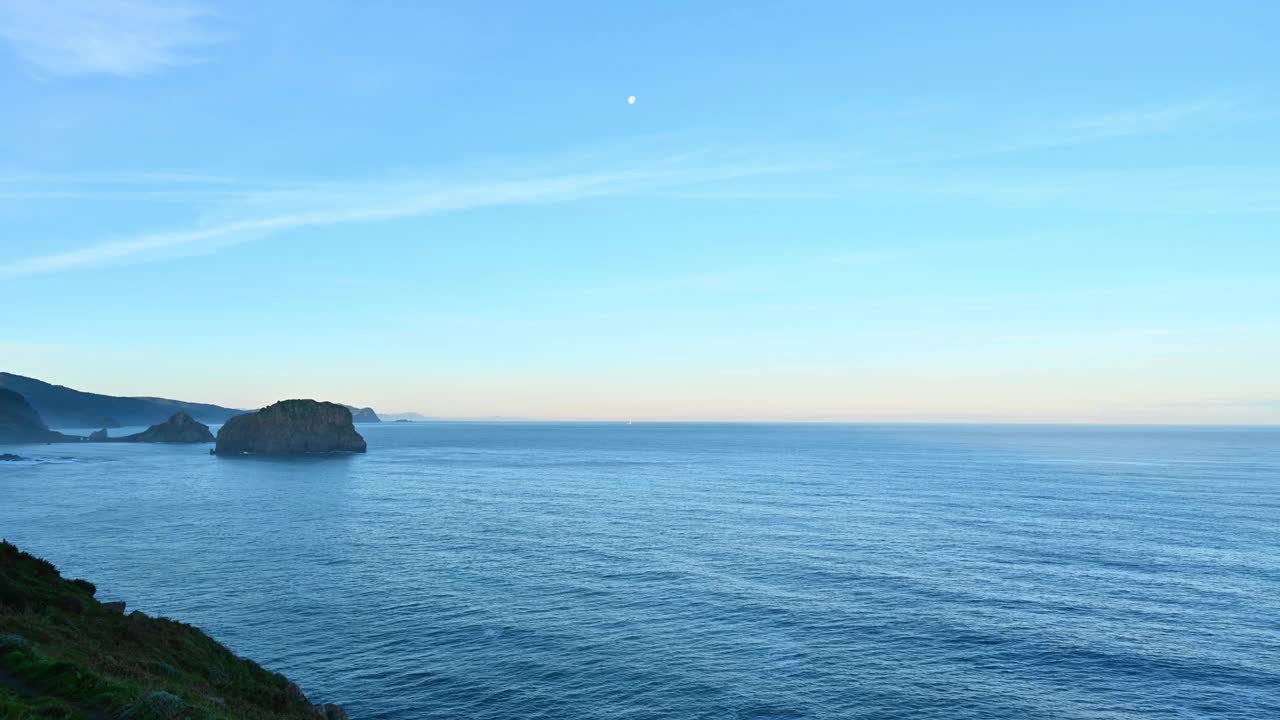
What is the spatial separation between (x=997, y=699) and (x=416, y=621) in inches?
1592

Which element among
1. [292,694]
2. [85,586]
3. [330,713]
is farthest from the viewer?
[85,586]

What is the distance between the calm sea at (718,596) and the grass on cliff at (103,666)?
A: 25.6 ft

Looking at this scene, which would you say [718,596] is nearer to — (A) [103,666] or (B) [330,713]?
(B) [330,713]

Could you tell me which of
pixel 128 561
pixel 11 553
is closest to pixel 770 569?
pixel 11 553

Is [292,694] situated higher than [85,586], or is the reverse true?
[85,586]

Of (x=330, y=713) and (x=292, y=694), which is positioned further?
(x=292, y=694)

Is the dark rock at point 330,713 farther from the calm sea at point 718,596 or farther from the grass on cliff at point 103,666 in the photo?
the calm sea at point 718,596

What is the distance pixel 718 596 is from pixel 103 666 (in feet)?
147

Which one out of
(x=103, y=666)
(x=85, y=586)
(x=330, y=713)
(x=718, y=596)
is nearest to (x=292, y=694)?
(x=330, y=713)

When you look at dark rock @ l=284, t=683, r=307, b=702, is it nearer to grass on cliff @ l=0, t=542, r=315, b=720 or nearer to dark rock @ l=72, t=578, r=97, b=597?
grass on cliff @ l=0, t=542, r=315, b=720

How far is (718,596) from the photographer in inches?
2472

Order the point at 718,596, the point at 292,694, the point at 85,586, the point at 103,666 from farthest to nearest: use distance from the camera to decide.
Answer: the point at 718,596, the point at 85,586, the point at 292,694, the point at 103,666

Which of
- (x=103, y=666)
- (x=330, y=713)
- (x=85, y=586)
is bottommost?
(x=330, y=713)

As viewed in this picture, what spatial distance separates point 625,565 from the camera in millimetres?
74312
